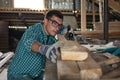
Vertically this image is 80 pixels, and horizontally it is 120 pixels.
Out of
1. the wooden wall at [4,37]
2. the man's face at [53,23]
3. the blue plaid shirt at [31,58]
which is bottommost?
the wooden wall at [4,37]

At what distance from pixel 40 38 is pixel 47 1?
432 inches

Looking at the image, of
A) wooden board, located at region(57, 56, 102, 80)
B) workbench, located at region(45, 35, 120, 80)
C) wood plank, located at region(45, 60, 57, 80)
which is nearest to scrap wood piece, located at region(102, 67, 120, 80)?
workbench, located at region(45, 35, 120, 80)

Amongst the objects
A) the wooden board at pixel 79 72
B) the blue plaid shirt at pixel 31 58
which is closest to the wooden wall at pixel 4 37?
the blue plaid shirt at pixel 31 58

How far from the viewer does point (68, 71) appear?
7.09 feet

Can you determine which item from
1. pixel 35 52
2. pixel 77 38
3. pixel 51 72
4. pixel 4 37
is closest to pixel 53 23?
pixel 35 52

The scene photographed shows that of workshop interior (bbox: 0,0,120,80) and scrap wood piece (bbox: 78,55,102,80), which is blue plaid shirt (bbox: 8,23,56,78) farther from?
scrap wood piece (bbox: 78,55,102,80)

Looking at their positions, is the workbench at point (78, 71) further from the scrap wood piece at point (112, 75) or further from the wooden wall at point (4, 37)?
the wooden wall at point (4, 37)

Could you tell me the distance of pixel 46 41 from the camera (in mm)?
3836

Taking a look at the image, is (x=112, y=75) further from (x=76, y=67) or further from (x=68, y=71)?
(x=68, y=71)

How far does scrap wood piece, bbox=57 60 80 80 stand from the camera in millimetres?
2090

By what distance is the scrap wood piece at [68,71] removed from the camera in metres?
2.09

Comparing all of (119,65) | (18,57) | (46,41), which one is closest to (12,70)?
(18,57)

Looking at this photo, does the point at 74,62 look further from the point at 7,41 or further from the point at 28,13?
the point at 7,41

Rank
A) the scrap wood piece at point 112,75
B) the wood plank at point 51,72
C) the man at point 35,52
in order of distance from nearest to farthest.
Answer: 1. the scrap wood piece at point 112,75
2. the wood plank at point 51,72
3. the man at point 35,52
